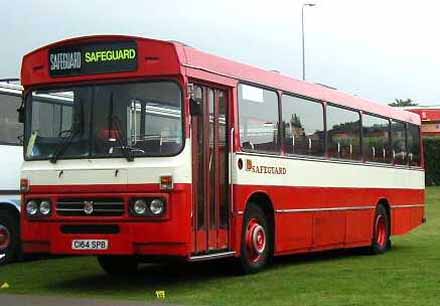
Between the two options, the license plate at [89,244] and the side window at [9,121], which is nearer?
the license plate at [89,244]

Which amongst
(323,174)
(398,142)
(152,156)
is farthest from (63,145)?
(398,142)

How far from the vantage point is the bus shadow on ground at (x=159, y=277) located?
11523 millimetres

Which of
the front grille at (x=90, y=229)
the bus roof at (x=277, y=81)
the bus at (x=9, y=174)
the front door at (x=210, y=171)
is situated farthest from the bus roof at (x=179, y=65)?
the bus at (x=9, y=174)

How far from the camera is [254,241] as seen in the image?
12.1m

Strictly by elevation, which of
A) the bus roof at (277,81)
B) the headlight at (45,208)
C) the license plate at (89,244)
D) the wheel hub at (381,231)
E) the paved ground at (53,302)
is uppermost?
the bus roof at (277,81)

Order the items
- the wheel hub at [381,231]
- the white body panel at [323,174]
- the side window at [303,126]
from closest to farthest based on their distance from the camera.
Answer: the white body panel at [323,174] < the side window at [303,126] < the wheel hub at [381,231]

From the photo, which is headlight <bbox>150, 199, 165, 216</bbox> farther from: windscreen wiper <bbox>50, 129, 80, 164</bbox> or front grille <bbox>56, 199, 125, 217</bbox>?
windscreen wiper <bbox>50, 129, 80, 164</bbox>

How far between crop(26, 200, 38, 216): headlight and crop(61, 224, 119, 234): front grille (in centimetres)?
50

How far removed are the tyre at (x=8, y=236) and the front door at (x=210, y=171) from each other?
496 cm

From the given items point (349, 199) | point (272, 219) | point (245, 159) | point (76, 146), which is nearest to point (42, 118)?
point (76, 146)

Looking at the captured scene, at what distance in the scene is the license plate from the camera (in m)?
10.5

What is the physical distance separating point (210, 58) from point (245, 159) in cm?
151

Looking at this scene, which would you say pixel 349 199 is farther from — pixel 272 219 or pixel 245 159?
pixel 245 159

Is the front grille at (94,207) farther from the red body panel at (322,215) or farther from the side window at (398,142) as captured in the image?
the side window at (398,142)
